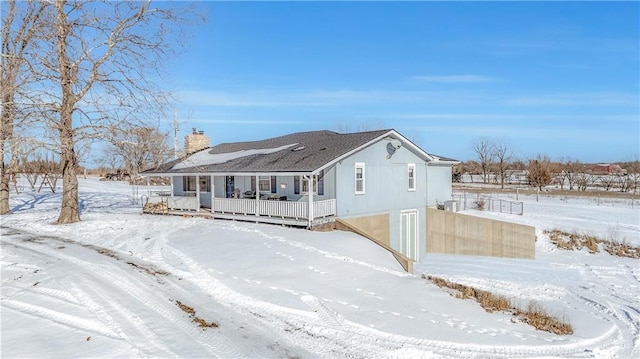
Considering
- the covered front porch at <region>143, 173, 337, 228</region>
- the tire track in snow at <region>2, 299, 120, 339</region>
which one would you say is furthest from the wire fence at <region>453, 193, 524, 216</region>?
the tire track in snow at <region>2, 299, 120, 339</region>

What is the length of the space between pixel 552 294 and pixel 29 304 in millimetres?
14684

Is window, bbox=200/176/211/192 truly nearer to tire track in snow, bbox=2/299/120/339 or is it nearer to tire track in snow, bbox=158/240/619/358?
tire track in snow, bbox=158/240/619/358

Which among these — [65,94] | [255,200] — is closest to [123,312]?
[255,200]

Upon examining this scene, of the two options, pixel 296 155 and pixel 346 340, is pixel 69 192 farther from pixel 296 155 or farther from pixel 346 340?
pixel 346 340

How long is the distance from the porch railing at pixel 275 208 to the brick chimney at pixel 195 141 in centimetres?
962

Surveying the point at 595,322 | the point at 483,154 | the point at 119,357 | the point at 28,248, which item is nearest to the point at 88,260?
the point at 28,248

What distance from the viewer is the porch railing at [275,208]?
17.4 meters

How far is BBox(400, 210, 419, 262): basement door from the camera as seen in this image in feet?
71.2

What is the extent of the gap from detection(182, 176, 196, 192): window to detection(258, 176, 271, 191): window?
5231 millimetres

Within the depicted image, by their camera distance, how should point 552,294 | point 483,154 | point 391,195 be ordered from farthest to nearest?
point 483,154 < point 391,195 < point 552,294

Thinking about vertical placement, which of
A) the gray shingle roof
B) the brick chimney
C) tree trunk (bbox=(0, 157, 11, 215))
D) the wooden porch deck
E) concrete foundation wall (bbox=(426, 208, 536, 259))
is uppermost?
the brick chimney

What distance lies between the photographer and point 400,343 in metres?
7.21

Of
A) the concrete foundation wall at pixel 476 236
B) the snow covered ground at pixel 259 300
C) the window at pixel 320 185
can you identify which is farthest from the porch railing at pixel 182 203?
the concrete foundation wall at pixel 476 236

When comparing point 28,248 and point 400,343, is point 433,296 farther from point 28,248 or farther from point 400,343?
point 28,248
